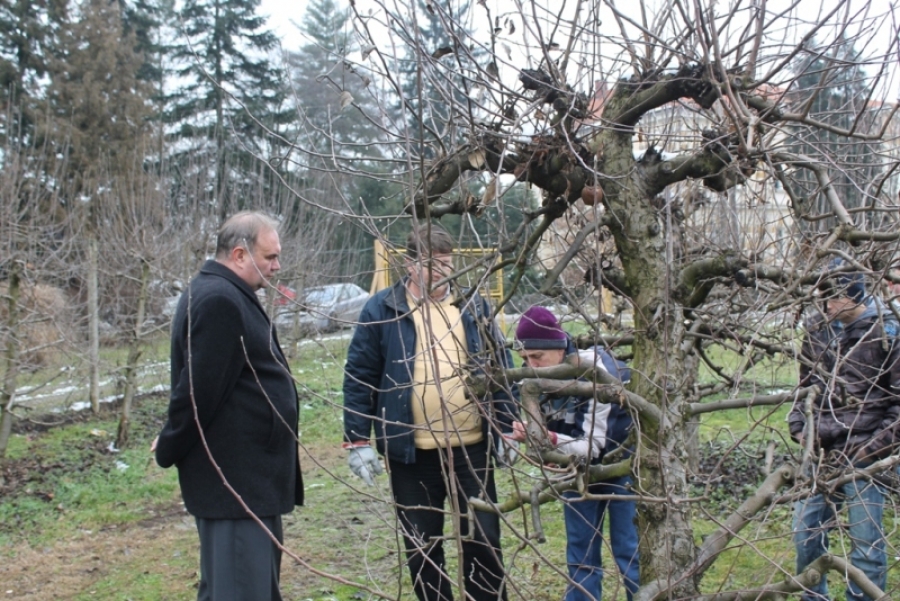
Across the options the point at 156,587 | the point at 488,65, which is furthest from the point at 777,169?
the point at 156,587

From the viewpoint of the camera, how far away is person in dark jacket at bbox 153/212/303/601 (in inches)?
121

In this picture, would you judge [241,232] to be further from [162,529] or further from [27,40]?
[27,40]

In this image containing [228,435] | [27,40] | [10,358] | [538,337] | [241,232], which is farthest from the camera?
[27,40]

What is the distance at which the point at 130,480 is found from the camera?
7.96m

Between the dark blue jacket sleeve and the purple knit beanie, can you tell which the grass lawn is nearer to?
the dark blue jacket sleeve

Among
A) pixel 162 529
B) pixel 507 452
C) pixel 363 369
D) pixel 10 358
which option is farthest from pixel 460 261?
pixel 10 358

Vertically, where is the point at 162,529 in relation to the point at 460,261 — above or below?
below

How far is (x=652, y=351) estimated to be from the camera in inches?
95.0

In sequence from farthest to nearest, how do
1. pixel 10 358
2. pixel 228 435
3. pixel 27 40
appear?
1. pixel 27 40
2. pixel 10 358
3. pixel 228 435

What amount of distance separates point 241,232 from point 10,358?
5.57 metres

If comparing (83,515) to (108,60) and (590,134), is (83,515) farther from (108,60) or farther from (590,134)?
(108,60)

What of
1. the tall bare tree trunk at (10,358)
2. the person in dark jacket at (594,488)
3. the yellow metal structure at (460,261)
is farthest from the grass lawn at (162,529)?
the yellow metal structure at (460,261)

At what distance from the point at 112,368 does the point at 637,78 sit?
9.82 m

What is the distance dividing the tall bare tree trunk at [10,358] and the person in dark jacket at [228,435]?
17.4ft
